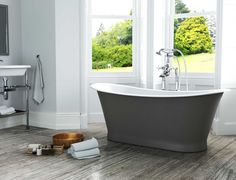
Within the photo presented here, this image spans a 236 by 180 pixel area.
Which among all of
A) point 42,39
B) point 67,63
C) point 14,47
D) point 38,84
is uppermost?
point 42,39

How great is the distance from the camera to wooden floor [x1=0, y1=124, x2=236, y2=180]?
9.47ft

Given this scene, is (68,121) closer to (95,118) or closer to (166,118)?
(95,118)

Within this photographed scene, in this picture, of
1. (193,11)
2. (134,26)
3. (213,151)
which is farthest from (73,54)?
(213,151)

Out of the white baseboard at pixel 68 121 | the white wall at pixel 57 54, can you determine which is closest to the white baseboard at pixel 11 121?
the white wall at pixel 57 54

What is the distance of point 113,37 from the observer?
556 cm

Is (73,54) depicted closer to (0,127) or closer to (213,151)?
(0,127)

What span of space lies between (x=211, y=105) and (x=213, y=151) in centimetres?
55

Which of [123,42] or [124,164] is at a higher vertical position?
[123,42]

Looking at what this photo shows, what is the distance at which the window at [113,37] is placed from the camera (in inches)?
216

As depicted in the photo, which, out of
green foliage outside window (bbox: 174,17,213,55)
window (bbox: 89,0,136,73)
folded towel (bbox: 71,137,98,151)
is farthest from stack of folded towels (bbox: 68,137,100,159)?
green foliage outside window (bbox: 174,17,213,55)

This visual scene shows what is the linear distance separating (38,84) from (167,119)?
2.32m

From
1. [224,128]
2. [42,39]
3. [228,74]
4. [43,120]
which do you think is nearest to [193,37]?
[228,74]

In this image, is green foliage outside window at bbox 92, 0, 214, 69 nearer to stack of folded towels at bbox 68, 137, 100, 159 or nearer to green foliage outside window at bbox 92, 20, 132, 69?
green foliage outside window at bbox 92, 20, 132, 69

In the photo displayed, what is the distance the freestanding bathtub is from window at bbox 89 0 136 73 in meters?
1.59
